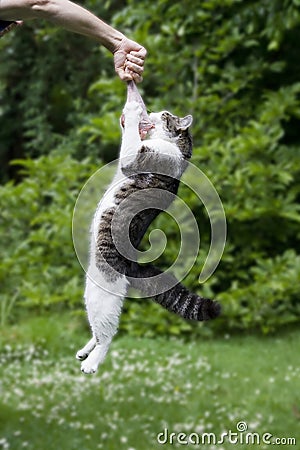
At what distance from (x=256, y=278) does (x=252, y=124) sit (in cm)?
132

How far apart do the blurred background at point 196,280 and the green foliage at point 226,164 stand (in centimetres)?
2

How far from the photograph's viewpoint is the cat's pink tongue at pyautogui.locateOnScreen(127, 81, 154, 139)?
69.4 inches

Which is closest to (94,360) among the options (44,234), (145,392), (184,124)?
(184,124)

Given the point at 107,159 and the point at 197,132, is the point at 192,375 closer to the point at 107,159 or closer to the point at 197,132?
the point at 197,132

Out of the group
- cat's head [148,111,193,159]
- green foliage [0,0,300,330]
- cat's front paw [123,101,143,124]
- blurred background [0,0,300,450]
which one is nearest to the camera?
cat's front paw [123,101,143,124]

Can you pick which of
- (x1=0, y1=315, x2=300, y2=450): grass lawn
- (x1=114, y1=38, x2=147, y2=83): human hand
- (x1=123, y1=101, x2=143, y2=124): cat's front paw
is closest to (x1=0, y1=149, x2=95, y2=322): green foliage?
(x1=0, y1=315, x2=300, y2=450): grass lawn

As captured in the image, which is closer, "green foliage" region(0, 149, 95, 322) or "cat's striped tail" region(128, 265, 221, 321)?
"cat's striped tail" region(128, 265, 221, 321)

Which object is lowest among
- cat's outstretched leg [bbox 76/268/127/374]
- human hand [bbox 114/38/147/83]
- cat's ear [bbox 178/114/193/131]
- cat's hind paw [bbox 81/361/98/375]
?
cat's hind paw [bbox 81/361/98/375]

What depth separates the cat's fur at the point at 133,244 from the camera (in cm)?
165

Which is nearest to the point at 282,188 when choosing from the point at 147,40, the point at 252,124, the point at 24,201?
the point at 252,124

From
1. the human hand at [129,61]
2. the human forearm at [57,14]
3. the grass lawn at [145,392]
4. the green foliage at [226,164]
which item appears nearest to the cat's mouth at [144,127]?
the human hand at [129,61]

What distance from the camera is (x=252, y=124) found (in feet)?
20.7

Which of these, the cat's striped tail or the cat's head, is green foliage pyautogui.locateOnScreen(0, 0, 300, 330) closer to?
the cat's head

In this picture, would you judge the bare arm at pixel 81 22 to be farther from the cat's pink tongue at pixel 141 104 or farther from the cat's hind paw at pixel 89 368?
the cat's hind paw at pixel 89 368
